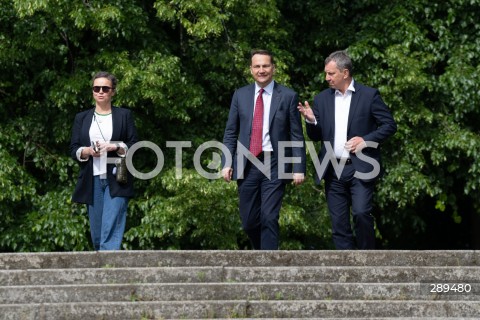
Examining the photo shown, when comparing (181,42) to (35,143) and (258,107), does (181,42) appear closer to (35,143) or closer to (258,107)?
(35,143)

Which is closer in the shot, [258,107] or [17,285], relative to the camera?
[17,285]

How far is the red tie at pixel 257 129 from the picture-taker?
10406 millimetres

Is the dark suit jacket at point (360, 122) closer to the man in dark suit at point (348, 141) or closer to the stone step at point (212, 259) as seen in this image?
the man in dark suit at point (348, 141)

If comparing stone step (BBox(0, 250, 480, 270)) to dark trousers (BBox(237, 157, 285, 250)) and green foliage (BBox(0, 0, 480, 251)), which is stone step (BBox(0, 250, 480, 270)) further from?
green foliage (BBox(0, 0, 480, 251))

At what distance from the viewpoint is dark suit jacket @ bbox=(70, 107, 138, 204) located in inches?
420

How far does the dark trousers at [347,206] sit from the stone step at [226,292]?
1188 mm

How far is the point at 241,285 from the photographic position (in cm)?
914

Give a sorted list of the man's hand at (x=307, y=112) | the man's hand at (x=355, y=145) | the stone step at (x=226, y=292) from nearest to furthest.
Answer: the stone step at (x=226, y=292) → the man's hand at (x=307, y=112) → the man's hand at (x=355, y=145)

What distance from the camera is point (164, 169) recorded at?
1531cm

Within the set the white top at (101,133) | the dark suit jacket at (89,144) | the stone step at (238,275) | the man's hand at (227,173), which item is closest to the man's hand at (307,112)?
the man's hand at (227,173)

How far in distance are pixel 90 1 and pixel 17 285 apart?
5.89 m

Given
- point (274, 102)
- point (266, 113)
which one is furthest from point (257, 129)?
point (274, 102)

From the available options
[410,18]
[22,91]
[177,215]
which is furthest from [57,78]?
[410,18]

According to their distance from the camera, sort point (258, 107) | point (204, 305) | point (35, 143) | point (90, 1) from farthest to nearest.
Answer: point (35, 143)
point (90, 1)
point (258, 107)
point (204, 305)
